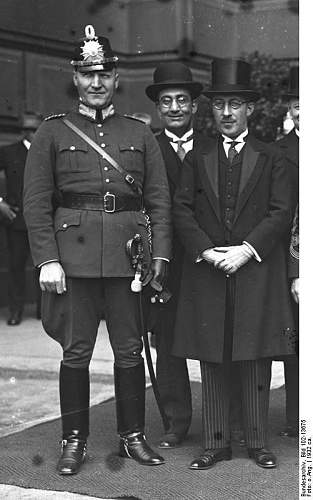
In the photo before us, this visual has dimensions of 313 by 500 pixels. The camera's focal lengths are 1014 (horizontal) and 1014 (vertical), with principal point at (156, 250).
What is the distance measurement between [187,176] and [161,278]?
44 centimetres

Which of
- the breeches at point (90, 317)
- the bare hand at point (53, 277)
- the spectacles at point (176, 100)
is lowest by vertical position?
the breeches at point (90, 317)

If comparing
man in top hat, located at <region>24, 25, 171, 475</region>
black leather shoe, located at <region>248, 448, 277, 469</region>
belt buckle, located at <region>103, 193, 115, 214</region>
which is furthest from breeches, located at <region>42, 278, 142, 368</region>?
black leather shoe, located at <region>248, 448, 277, 469</region>

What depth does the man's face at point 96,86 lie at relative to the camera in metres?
4.02

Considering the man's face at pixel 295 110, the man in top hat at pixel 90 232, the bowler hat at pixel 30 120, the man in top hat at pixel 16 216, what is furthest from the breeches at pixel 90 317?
the man in top hat at pixel 16 216

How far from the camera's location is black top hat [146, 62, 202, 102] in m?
4.38

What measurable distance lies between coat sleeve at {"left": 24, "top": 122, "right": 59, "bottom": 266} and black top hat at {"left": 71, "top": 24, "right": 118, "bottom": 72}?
288mm

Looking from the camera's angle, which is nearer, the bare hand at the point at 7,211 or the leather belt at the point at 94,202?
the leather belt at the point at 94,202

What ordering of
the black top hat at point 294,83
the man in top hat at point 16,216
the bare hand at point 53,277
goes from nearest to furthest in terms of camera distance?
1. the bare hand at point 53,277
2. the black top hat at point 294,83
3. the man in top hat at point 16,216

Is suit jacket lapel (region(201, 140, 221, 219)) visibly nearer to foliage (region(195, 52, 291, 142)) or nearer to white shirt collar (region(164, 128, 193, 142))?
white shirt collar (region(164, 128, 193, 142))

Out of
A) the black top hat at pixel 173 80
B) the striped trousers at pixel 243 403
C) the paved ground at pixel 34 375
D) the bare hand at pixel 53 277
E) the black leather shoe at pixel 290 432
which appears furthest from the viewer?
the paved ground at pixel 34 375

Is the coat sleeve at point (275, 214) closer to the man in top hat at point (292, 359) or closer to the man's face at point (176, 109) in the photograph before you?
the man in top hat at point (292, 359)

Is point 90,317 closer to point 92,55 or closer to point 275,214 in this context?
point 275,214

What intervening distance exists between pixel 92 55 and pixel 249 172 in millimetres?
788

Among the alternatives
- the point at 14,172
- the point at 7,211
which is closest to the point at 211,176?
the point at 14,172
